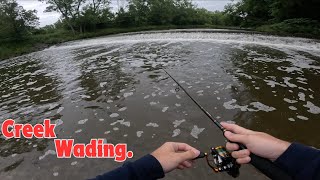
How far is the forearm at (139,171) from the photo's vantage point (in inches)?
84.7

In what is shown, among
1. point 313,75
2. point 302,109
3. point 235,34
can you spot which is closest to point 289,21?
point 235,34

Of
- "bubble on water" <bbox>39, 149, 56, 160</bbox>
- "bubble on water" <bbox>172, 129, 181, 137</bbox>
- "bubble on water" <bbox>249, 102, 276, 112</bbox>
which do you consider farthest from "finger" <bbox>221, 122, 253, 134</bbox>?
"bubble on water" <bbox>249, 102, 276, 112</bbox>

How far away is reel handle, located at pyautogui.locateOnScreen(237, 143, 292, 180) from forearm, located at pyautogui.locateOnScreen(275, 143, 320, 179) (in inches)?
2.0

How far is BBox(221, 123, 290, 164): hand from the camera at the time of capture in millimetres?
2420

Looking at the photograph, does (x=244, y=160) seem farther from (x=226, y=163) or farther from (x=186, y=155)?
(x=186, y=155)

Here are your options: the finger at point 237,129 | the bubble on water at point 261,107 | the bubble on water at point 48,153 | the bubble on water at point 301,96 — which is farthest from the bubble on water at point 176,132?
the finger at point 237,129

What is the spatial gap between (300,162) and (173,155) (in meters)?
1.07

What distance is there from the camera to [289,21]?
2717 cm

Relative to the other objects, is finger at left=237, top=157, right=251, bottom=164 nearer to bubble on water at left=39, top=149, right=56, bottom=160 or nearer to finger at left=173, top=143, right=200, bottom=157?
finger at left=173, top=143, right=200, bottom=157

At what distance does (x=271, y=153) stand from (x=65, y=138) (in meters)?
7.56

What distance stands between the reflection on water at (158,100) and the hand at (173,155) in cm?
399

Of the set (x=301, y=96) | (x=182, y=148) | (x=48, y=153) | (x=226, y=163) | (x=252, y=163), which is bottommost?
(x=48, y=153)

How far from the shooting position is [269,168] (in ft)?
7.92

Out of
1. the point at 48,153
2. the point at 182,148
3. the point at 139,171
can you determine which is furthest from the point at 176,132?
the point at 139,171
